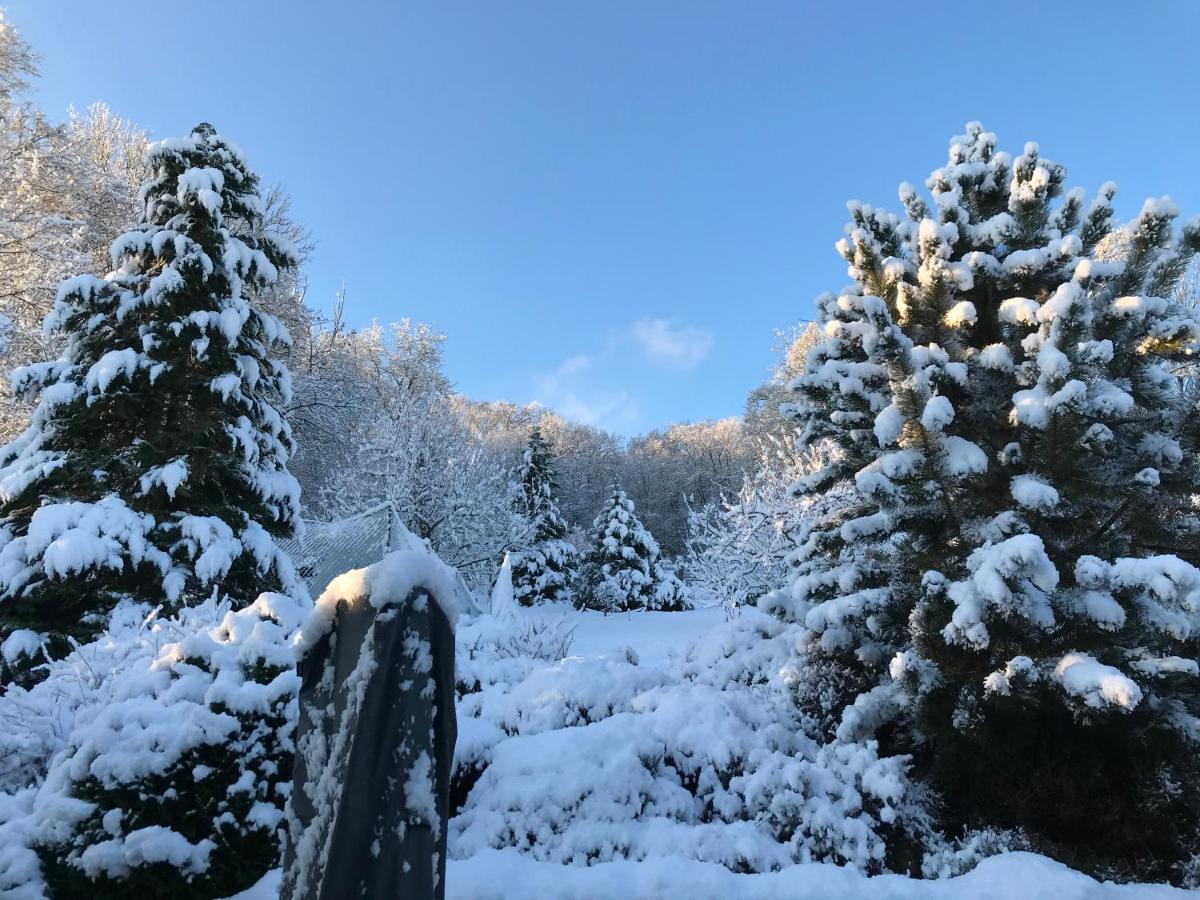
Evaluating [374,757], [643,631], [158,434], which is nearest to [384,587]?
[374,757]

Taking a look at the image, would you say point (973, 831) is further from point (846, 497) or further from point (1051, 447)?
point (846, 497)

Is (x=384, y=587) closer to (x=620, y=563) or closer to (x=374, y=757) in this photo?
(x=374, y=757)

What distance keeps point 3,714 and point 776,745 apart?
18.5 ft

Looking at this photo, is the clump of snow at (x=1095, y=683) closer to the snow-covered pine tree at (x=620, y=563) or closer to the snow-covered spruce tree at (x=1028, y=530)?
the snow-covered spruce tree at (x=1028, y=530)

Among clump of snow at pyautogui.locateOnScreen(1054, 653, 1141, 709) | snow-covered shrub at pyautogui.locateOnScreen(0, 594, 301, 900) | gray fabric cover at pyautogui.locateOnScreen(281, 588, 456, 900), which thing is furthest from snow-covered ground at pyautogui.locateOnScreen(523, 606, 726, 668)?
gray fabric cover at pyautogui.locateOnScreen(281, 588, 456, 900)

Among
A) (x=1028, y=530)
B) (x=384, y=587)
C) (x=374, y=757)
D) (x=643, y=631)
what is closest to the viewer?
(x=374, y=757)

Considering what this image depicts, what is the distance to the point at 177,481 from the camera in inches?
289

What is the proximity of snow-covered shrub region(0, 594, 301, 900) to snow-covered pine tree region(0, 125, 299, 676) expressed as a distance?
8.71ft

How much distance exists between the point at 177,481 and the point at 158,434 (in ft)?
3.10

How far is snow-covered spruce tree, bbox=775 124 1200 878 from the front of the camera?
4301mm

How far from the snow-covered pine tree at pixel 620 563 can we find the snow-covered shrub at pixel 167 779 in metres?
19.0

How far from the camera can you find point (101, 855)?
341 centimetres

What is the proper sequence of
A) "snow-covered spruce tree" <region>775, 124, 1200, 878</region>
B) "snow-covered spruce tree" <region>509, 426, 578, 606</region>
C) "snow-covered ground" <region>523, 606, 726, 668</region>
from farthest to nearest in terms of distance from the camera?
"snow-covered spruce tree" <region>509, 426, 578, 606</region>, "snow-covered ground" <region>523, 606, 726, 668</region>, "snow-covered spruce tree" <region>775, 124, 1200, 878</region>

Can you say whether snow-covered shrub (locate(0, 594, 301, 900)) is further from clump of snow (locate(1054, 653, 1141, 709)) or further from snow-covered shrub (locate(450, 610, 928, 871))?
clump of snow (locate(1054, 653, 1141, 709))
